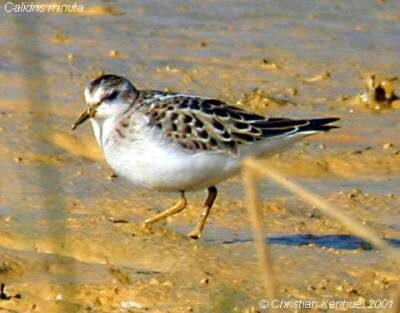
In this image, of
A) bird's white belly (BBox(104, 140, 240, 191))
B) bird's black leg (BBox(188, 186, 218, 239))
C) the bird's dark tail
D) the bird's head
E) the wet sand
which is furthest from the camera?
the bird's head

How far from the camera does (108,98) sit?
8.70m

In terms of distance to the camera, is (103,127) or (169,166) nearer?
(169,166)

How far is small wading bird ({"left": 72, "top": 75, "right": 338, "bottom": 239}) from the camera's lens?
27.0 ft

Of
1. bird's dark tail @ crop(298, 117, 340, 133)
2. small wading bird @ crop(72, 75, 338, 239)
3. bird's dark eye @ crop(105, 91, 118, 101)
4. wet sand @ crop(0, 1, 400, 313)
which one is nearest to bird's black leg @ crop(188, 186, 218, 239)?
small wading bird @ crop(72, 75, 338, 239)

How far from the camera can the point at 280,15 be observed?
13.3 meters

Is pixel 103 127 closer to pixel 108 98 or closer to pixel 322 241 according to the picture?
pixel 108 98

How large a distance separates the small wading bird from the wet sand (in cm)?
33

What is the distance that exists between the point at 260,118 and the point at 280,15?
4.85m

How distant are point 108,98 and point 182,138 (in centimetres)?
64

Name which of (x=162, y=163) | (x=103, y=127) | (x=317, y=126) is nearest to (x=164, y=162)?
(x=162, y=163)

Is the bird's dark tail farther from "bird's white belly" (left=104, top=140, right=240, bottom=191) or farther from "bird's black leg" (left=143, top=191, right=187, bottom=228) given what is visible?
"bird's black leg" (left=143, top=191, right=187, bottom=228)

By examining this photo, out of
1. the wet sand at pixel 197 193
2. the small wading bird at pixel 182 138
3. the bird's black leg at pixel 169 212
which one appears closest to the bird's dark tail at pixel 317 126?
the small wading bird at pixel 182 138

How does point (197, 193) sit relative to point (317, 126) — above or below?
below

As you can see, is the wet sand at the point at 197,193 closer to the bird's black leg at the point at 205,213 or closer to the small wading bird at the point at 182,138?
the bird's black leg at the point at 205,213
